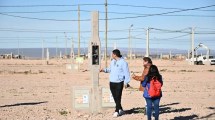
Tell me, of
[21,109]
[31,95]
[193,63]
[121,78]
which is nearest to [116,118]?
[121,78]

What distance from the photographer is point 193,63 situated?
242 ft

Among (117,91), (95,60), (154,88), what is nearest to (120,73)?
(117,91)

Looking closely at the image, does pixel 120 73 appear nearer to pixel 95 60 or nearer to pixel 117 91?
pixel 117 91

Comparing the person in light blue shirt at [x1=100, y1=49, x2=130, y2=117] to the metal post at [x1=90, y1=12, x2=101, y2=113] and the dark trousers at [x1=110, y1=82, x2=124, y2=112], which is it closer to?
the dark trousers at [x1=110, y1=82, x2=124, y2=112]

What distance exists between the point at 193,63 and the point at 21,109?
2403 inches

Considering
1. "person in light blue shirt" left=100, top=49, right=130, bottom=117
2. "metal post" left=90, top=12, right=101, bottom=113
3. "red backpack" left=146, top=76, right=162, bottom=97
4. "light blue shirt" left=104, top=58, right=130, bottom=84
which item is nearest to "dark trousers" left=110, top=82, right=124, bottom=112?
"person in light blue shirt" left=100, top=49, right=130, bottom=117

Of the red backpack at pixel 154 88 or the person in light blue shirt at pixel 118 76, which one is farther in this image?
the person in light blue shirt at pixel 118 76

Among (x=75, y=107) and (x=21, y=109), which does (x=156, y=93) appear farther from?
(x=21, y=109)

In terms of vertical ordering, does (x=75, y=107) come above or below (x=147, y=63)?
below

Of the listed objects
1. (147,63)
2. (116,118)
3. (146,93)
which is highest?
(147,63)

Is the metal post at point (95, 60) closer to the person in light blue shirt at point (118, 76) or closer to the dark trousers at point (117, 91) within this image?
the person in light blue shirt at point (118, 76)

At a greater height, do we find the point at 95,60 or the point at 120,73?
the point at 95,60

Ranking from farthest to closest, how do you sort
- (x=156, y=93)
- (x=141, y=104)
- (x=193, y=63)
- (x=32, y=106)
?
(x=193, y=63)
(x=141, y=104)
(x=32, y=106)
(x=156, y=93)

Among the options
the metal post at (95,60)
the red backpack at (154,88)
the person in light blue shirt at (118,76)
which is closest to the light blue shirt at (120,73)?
the person in light blue shirt at (118,76)
